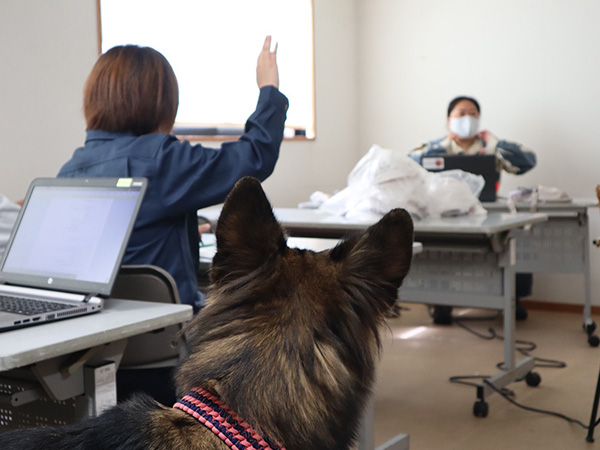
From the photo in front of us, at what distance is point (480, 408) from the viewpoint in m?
3.07

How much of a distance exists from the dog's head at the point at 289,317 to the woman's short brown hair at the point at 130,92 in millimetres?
1036

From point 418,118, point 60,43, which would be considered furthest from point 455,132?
point 60,43

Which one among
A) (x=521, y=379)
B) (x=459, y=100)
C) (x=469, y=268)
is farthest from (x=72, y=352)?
(x=459, y=100)

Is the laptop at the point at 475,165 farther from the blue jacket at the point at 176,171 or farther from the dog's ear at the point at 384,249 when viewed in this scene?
the dog's ear at the point at 384,249

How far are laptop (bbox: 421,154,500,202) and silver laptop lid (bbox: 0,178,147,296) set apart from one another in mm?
2811

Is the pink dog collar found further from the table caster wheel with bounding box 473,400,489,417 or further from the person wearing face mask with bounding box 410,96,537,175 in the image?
the person wearing face mask with bounding box 410,96,537,175

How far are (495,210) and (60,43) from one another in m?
2.73

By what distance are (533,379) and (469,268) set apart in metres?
0.70

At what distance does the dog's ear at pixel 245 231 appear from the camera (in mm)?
920

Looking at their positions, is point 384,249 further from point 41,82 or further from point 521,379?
point 41,82

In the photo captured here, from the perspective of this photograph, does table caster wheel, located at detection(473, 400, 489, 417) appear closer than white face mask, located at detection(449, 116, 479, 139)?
Yes

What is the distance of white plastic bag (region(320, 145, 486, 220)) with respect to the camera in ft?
10.1

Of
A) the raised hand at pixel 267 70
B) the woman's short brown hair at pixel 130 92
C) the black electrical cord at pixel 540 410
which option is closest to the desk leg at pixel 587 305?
Result: the black electrical cord at pixel 540 410

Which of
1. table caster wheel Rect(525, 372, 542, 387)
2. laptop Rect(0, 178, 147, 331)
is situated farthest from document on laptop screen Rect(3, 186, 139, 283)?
table caster wheel Rect(525, 372, 542, 387)
